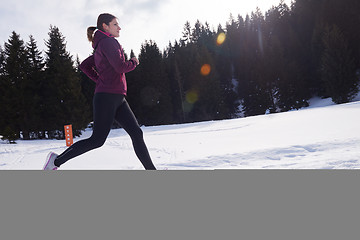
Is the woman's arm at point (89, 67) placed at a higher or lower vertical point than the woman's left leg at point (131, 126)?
higher

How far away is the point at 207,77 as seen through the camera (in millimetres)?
→ 28859

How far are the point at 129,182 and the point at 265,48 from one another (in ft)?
103

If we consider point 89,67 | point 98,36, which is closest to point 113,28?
point 98,36

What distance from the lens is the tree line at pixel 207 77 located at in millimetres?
17234

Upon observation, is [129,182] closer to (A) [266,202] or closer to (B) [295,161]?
(A) [266,202]

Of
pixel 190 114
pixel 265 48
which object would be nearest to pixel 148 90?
pixel 190 114

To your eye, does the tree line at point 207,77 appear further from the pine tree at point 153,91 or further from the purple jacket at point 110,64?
the purple jacket at point 110,64

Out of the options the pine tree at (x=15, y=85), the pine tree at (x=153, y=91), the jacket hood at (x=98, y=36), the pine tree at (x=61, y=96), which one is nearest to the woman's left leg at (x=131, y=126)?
the jacket hood at (x=98, y=36)

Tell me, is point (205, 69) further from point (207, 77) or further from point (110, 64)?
point (110, 64)

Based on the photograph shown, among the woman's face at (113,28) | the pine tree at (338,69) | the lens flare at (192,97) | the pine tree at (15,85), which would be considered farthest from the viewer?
the lens flare at (192,97)

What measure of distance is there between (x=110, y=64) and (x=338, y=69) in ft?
83.1

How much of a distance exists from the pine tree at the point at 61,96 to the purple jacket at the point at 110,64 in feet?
54.0

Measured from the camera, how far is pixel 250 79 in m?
30.2

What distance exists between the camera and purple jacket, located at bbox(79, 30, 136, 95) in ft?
7.24
